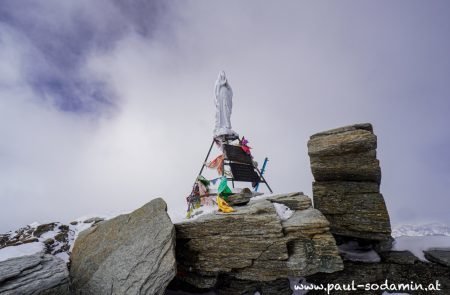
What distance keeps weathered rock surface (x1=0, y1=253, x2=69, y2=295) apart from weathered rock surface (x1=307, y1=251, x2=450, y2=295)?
1086cm

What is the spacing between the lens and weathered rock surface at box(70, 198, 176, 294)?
8.57m

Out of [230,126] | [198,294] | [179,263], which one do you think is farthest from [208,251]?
[230,126]

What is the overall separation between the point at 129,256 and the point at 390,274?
493 inches

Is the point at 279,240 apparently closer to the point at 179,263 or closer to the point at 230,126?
the point at 179,263

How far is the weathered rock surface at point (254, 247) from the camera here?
10062 mm

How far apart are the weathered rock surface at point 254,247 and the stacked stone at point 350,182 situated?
330 cm

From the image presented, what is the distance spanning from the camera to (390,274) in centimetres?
1198

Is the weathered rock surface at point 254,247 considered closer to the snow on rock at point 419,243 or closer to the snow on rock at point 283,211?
the snow on rock at point 283,211

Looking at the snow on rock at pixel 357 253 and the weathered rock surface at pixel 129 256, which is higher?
the weathered rock surface at pixel 129 256

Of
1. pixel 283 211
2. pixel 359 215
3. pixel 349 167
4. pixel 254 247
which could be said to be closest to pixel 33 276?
pixel 254 247

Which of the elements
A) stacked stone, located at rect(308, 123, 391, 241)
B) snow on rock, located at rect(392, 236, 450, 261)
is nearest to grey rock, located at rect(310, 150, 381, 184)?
stacked stone, located at rect(308, 123, 391, 241)

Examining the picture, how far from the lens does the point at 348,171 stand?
1371 cm

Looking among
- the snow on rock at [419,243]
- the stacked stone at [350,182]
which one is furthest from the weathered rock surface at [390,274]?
the stacked stone at [350,182]

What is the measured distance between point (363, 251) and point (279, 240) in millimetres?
6681
